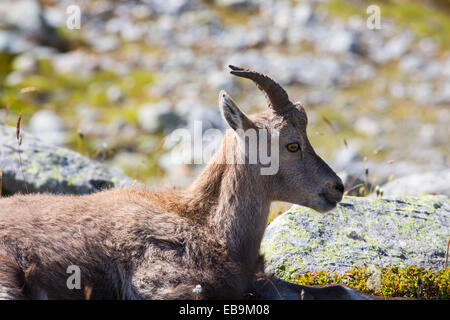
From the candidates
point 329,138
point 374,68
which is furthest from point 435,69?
point 329,138

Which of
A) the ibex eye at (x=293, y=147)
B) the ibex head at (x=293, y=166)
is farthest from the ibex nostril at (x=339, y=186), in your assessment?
the ibex eye at (x=293, y=147)

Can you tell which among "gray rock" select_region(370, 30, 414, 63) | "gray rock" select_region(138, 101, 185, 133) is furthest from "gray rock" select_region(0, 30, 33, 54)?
"gray rock" select_region(370, 30, 414, 63)

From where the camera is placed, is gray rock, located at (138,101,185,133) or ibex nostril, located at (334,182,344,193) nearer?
ibex nostril, located at (334,182,344,193)

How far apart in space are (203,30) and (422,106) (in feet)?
42.6

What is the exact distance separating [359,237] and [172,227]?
3.05 metres

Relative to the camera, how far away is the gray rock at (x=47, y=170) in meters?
9.79

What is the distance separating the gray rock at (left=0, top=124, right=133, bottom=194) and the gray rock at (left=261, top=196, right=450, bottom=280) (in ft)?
11.4

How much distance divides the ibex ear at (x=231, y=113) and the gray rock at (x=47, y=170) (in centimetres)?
352

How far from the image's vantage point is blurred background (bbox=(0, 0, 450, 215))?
24.5 meters

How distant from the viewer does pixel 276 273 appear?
781 centimetres

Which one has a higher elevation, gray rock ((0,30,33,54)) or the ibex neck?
gray rock ((0,30,33,54))

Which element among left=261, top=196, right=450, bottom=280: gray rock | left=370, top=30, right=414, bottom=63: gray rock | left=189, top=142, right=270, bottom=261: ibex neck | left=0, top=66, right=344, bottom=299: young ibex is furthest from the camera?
left=370, top=30, right=414, bottom=63: gray rock

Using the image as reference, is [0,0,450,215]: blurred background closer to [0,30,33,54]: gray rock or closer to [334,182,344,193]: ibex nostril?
[0,30,33,54]: gray rock

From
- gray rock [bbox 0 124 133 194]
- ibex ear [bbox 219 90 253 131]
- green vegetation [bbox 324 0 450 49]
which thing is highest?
green vegetation [bbox 324 0 450 49]
